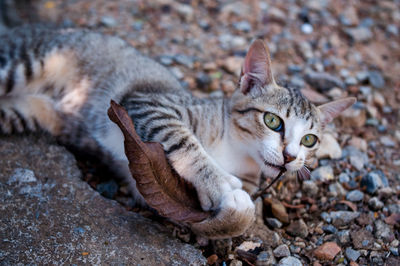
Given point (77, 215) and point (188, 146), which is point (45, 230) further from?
point (188, 146)

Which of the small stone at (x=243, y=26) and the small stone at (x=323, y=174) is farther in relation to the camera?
the small stone at (x=243, y=26)

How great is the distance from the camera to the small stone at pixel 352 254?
2.41 meters

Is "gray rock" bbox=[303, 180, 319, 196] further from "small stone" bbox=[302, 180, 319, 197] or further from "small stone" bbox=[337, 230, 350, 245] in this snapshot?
"small stone" bbox=[337, 230, 350, 245]

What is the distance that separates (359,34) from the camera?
4.90 m

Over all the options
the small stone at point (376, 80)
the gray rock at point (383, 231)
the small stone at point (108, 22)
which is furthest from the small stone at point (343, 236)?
the small stone at point (108, 22)

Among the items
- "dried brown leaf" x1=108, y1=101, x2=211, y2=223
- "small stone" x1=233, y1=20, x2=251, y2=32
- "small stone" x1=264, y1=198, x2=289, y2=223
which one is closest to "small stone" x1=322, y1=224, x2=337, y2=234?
"small stone" x1=264, y1=198, x2=289, y2=223

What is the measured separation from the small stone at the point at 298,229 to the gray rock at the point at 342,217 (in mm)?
215

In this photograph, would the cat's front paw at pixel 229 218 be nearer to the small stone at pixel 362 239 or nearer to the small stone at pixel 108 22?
the small stone at pixel 362 239

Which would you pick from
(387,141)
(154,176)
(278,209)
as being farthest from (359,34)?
(154,176)

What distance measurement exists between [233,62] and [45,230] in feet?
8.72

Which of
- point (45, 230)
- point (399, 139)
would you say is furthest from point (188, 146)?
point (399, 139)

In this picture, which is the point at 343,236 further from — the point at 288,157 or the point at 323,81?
the point at 323,81

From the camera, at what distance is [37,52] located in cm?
324

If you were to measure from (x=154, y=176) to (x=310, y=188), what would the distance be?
1331 mm
